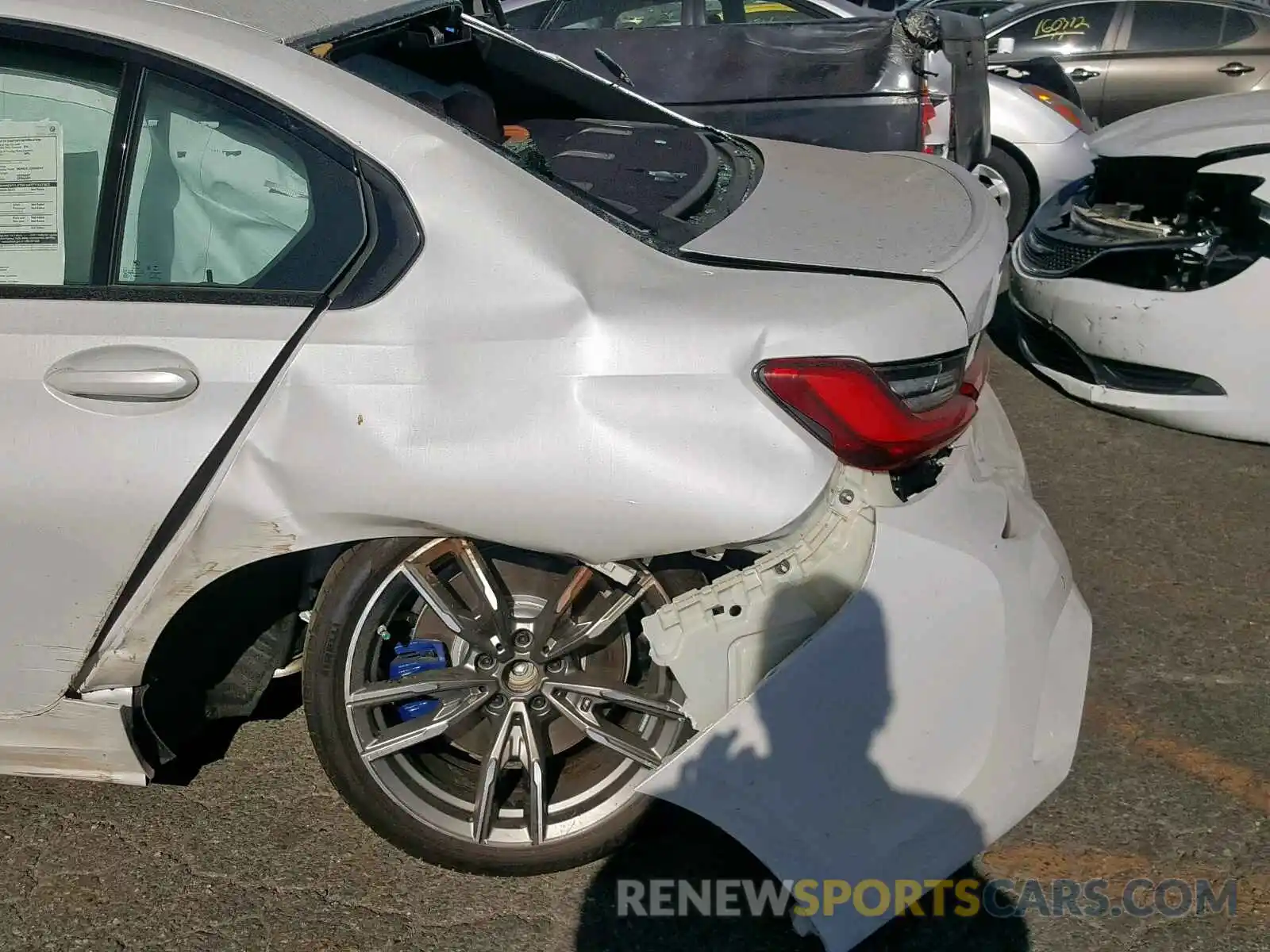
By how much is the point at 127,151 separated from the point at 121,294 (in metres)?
0.28

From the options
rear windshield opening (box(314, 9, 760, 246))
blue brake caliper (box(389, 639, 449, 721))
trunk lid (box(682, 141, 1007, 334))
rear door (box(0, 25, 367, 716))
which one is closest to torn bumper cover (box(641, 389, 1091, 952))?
trunk lid (box(682, 141, 1007, 334))

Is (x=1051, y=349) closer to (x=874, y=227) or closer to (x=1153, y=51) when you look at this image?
(x=874, y=227)

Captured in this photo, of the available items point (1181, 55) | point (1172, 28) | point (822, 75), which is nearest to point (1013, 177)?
point (822, 75)

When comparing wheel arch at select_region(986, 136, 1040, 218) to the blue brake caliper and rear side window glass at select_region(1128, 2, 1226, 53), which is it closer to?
rear side window glass at select_region(1128, 2, 1226, 53)

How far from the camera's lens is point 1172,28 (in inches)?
363

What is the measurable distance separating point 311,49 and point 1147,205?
374cm

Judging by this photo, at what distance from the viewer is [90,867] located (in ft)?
8.52

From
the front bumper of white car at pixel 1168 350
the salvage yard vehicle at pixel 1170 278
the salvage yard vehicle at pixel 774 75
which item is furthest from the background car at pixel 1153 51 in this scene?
the front bumper of white car at pixel 1168 350

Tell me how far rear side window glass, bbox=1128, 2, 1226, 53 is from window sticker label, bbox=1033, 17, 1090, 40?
0.37 meters

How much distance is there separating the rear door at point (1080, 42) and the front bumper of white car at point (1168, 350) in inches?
207

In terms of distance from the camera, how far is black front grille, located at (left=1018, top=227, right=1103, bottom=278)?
4.74 meters

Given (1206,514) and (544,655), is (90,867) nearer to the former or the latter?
(544,655)

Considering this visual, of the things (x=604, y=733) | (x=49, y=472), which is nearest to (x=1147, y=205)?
(x=604, y=733)

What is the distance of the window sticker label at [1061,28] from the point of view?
9281 mm
